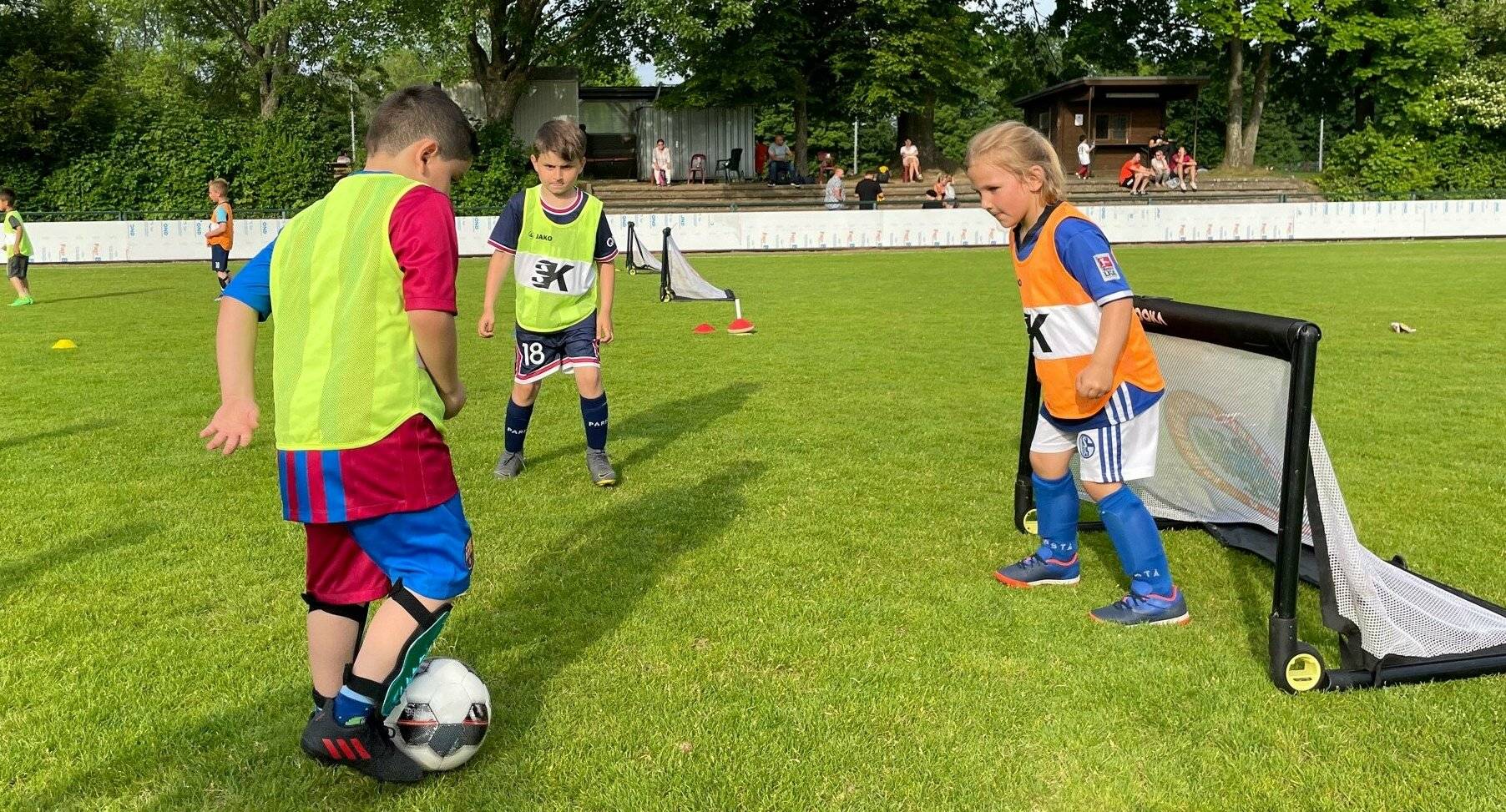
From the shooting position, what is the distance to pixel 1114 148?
44.2 metres

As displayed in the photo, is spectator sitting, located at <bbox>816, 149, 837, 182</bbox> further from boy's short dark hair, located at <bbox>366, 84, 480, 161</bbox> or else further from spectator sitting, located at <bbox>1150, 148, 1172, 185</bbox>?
boy's short dark hair, located at <bbox>366, 84, 480, 161</bbox>

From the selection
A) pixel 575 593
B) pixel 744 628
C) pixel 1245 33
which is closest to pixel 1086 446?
pixel 744 628

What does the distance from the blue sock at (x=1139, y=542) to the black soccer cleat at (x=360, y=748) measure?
2.41 meters

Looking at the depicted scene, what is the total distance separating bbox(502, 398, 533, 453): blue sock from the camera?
6.10 m

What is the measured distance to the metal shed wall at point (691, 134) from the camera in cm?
4153

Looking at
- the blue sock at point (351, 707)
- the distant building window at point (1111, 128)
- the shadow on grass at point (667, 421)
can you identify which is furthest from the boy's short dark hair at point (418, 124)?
the distant building window at point (1111, 128)

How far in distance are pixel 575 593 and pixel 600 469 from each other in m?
1.80

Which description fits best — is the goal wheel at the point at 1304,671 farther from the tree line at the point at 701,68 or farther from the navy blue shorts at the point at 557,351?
the tree line at the point at 701,68

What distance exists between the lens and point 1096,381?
138 inches

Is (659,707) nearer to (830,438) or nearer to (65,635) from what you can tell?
(65,635)

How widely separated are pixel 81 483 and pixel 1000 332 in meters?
8.99

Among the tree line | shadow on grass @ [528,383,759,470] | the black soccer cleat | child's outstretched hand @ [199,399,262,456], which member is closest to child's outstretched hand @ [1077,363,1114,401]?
the black soccer cleat

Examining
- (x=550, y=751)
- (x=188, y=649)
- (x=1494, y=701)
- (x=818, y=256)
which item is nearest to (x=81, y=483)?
(x=188, y=649)

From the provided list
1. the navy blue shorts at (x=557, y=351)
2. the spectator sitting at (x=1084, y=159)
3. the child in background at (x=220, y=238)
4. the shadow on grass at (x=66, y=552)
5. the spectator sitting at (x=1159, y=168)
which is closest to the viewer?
the shadow on grass at (x=66, y=552)
